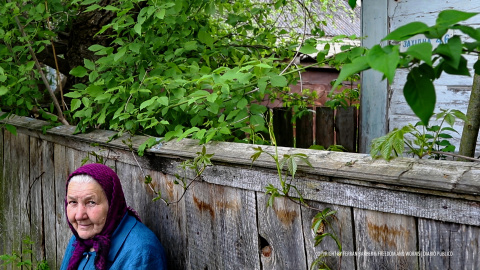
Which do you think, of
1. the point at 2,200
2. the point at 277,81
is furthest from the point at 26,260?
the point at 277,81

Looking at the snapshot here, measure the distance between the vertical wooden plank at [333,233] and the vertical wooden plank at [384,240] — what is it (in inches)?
1.2

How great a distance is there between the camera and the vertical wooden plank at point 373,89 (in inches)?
160

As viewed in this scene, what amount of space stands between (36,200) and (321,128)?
244cm

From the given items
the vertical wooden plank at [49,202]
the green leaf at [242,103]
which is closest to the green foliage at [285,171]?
the green leaf at [242,103]

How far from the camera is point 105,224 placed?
2553 millimetres

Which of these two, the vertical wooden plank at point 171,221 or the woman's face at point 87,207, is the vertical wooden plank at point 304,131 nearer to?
the vertical wooden plank at point 171,221

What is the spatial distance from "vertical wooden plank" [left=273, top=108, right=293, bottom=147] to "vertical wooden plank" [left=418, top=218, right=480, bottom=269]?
8.66 feet

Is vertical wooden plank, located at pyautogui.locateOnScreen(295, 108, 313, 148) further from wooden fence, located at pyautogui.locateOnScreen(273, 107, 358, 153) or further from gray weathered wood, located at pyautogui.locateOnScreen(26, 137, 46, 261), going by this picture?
gray weathered wood, located at pyautogui.locateOnScreen(26, 137, 46, 261)

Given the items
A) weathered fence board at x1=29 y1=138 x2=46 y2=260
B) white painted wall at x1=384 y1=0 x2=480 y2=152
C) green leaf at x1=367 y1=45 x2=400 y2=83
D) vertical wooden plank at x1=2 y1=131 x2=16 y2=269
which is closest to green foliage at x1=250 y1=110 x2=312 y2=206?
green leaf at x1=367 y1=45 x2=400 y2=83

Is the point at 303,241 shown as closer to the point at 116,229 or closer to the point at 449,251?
the point at 449,251

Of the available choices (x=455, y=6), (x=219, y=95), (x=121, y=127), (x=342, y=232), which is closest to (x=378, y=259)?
(x=342, y=232)

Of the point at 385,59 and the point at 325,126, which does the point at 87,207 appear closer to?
the point at 385,59

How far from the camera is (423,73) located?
1093mm

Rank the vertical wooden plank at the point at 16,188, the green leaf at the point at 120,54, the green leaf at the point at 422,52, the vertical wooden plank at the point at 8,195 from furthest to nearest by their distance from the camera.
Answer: the vertical wooden plank at the point at 8,195, the vertical wooden plank at the point at 16,188, the green leaf at the point at 120,54, the green leaf at the point at 422,52
